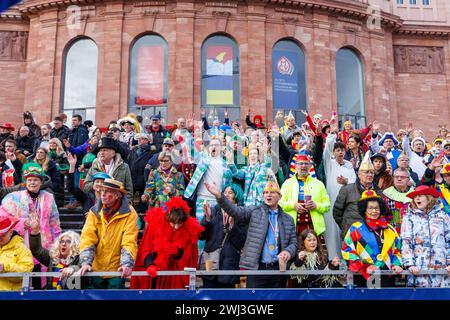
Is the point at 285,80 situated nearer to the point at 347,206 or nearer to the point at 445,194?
the point at 445,194

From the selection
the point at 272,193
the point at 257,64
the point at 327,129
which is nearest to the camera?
the point at 272,193

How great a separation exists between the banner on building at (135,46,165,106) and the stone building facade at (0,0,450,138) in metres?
0.22

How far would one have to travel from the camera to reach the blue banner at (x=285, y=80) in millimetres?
22312

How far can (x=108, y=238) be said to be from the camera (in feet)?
19.5

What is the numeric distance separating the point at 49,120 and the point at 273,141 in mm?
15138

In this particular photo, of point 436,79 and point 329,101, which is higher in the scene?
point 436,79

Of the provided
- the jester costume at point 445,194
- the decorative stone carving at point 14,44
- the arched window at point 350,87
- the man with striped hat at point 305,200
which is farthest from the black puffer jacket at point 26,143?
the arched window at point 350,87

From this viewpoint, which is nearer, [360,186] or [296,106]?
[360,186]

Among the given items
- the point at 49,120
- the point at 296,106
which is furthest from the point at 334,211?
the point at 49,120

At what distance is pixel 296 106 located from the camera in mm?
22438

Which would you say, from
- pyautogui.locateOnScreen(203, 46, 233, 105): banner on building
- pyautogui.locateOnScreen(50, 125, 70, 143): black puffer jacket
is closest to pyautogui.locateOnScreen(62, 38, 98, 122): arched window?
pyautogui.locateOnScreen(203, 46, 233, 105): banner on building

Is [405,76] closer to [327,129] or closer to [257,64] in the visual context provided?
[257,64]

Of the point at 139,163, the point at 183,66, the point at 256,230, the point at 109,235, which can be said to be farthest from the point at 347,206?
the point at 183,66

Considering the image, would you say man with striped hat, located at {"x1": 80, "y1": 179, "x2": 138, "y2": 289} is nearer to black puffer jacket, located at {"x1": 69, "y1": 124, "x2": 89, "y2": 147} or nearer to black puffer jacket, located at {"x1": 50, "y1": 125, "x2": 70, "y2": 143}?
black puffer jacket, located at {"x1": 69, "y1": 124, "x2": 89, "y2": 147}
